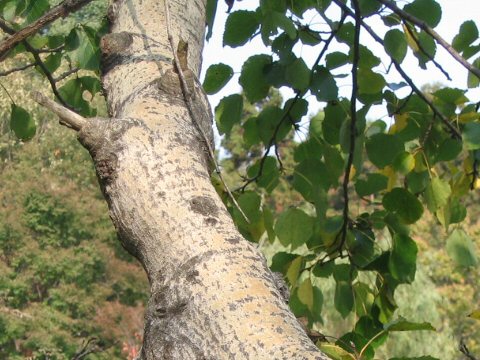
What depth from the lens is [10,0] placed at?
5.21ft

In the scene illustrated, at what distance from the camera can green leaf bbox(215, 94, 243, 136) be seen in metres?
1.68

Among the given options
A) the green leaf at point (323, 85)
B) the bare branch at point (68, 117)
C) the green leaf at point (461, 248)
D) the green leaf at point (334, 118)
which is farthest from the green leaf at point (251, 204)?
the bare branch at point (68, 117)

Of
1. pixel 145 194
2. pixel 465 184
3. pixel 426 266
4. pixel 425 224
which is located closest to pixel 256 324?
pixel 145 194

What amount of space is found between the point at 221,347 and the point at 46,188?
656 inches

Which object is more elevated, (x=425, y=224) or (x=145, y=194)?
(x=145, y=194)

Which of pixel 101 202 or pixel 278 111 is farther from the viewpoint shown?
pixel 101 202

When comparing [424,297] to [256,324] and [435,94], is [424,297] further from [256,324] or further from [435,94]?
[256,324]

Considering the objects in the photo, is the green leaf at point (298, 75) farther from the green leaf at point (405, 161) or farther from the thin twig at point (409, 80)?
the green leaf at point (405, 161)

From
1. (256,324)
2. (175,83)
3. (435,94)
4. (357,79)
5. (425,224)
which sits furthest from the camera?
(425,224)

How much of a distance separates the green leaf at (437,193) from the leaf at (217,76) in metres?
0.49

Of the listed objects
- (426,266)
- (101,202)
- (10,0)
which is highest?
(10,0)

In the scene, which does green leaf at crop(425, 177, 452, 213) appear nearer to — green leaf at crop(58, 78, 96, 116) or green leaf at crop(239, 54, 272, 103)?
green leaf at crop(239, 54, 272, 103)

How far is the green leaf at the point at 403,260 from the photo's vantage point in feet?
5.66

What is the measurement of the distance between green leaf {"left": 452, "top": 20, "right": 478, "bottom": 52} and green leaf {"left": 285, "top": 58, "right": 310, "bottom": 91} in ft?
1.09
